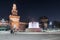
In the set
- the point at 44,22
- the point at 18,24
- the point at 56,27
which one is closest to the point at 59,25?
the point at 56,27

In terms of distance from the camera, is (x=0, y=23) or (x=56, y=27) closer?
(x=56, y=27)

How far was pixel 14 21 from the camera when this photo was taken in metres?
38.1

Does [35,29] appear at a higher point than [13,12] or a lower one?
lower

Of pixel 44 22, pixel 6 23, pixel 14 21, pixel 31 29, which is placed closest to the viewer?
pixel 31 29

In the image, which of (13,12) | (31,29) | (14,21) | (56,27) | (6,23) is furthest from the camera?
(14,21)

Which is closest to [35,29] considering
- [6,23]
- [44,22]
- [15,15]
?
[44,22]

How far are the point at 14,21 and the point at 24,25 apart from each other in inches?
304

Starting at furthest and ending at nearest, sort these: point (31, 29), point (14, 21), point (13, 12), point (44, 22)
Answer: point (14, 21) < point (13, 12) < point (44, 22) < point (31, 29)

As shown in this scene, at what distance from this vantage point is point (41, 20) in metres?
30.2

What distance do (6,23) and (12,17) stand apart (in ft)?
14.3

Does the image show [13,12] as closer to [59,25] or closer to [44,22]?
[44,22]

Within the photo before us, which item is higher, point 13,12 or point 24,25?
point 13,12

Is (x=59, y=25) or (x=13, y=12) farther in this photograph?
(x=13, y=12)

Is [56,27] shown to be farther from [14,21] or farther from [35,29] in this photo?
[14,21]
